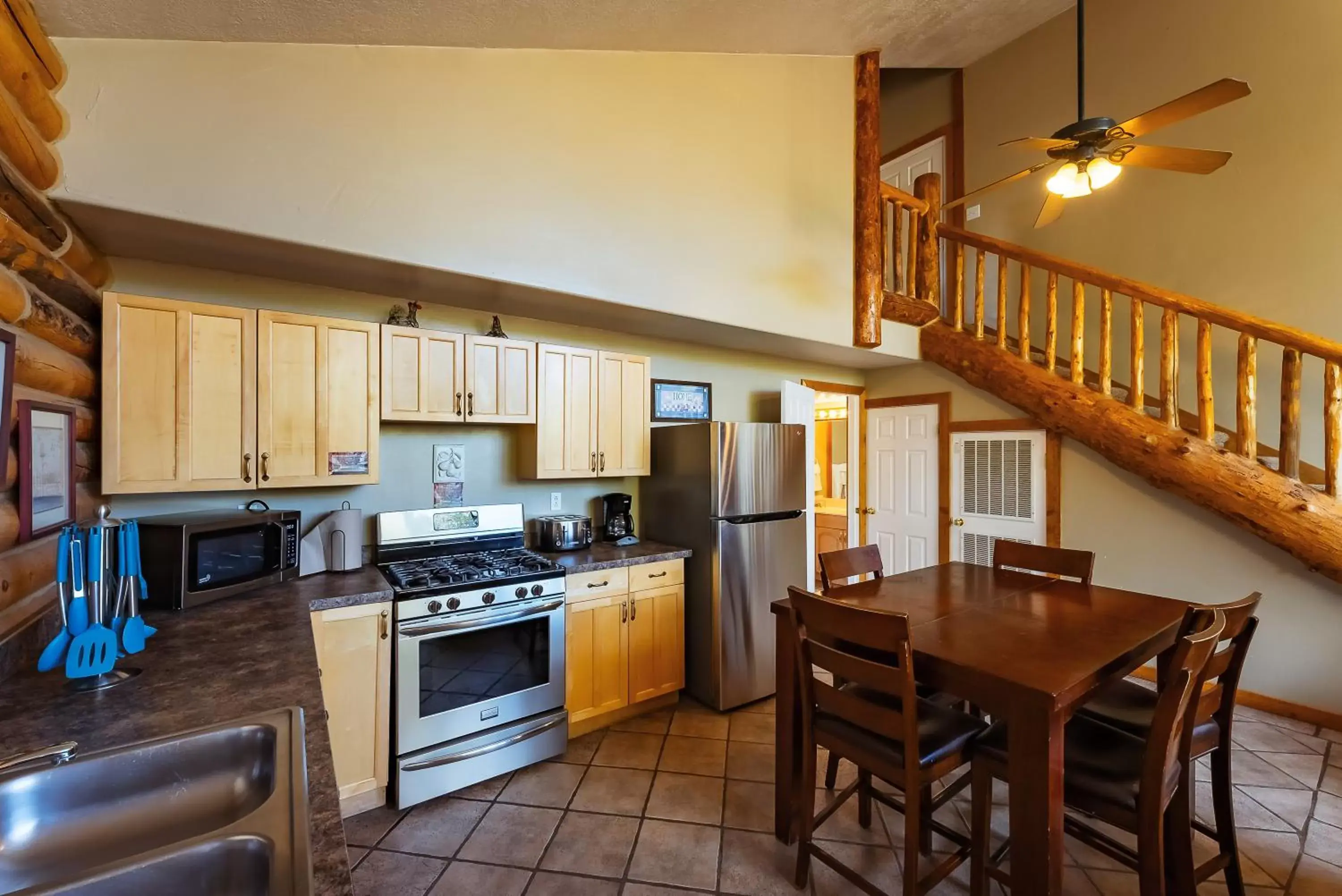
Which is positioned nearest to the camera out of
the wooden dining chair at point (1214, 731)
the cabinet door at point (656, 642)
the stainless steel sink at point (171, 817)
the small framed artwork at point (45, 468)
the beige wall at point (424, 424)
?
the stainless steel sink at point (171, 817)

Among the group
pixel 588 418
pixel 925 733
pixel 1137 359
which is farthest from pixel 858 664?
pixel 1137 359

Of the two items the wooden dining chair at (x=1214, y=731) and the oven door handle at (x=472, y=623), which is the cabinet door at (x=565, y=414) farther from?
the wooden dining chair at (x=1214, y=731)

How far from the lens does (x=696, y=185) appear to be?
3.16 meters

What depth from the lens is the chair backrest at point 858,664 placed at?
1601 millimetres

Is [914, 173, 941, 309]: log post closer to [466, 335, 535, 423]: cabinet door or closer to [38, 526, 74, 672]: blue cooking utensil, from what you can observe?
[466, 335, 535, 423]: cabinet door

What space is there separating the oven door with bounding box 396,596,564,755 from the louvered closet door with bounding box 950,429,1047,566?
3.20 m

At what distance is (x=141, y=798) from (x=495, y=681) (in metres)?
1.56

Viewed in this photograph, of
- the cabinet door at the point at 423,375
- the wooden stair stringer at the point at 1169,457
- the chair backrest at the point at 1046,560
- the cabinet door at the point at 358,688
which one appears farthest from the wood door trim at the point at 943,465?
the cabinet door at the point at 358,688

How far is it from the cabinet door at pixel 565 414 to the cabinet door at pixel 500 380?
0.17ft

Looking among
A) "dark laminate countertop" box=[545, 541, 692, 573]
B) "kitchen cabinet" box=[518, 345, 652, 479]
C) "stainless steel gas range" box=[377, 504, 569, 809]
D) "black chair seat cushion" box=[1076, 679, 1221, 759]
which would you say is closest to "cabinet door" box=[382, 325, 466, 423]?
"kitchen cabinet" box=[518, 345, 652, 479]

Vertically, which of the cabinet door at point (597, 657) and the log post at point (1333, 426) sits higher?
the log post at point (1333, 426)

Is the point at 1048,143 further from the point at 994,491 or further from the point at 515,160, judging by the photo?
the point at 994,491

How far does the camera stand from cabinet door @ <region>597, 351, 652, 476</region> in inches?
129

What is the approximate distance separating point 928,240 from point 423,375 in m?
3.62
